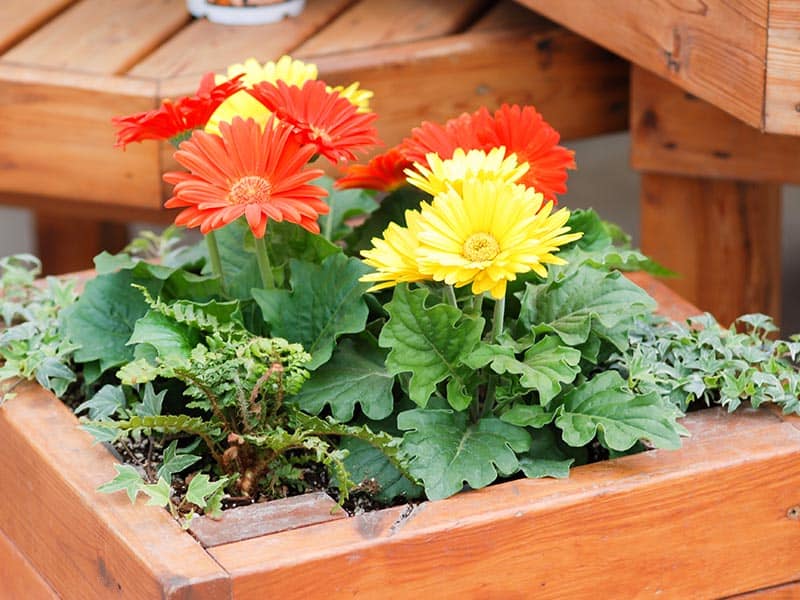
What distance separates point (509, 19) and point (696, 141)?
337 mm

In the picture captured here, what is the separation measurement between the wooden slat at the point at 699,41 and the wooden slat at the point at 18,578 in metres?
0.83

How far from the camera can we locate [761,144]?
5.51ft

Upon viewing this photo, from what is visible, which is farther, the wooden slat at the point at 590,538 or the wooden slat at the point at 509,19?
the wooden slat at the point at 509,19

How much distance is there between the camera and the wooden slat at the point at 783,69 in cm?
129

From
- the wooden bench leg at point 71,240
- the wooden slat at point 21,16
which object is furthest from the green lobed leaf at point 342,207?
the wooden bench leg at point 71,240

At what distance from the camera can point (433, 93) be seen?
5.81 feet

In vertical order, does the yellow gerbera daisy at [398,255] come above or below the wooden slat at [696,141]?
above

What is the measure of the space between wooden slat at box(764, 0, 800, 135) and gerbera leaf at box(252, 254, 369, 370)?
1.54 ft

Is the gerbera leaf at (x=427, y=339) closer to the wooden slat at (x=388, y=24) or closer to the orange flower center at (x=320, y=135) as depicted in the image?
the orange flower center at (x=320, y=135)

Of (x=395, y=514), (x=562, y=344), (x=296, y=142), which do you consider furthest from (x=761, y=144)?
(x=395, y=514)

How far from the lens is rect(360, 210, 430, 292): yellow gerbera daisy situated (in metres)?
1.02

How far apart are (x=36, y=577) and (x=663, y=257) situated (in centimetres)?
104

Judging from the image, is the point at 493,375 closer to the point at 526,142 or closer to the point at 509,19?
the point at 526,142

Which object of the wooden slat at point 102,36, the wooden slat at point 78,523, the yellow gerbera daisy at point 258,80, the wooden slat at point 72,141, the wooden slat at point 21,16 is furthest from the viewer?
the wooden slat at point 21,16
